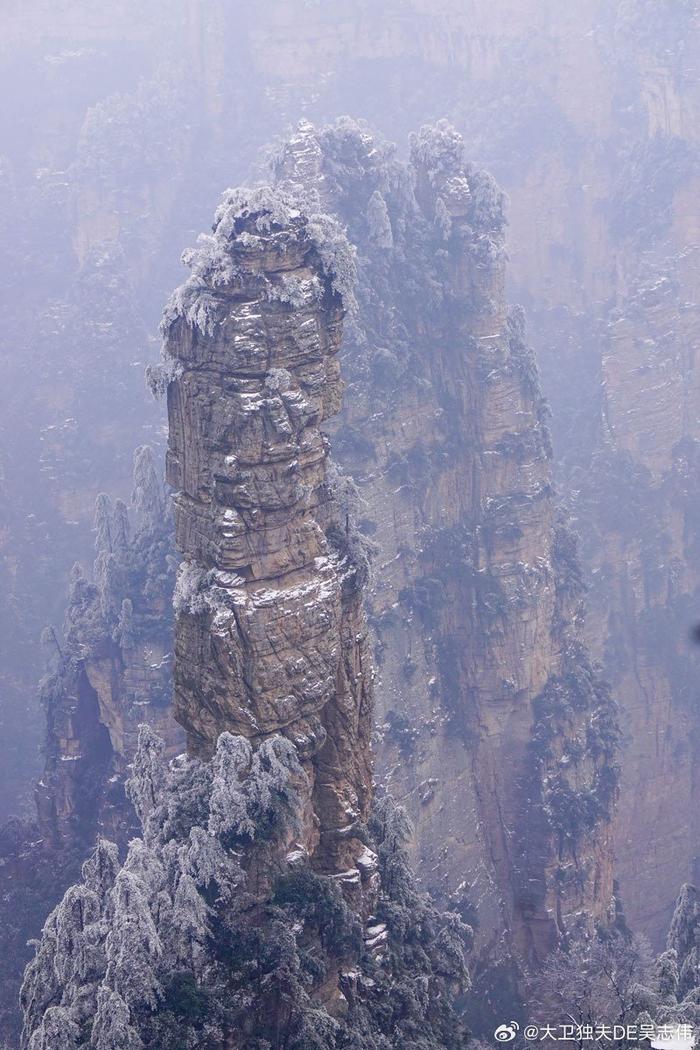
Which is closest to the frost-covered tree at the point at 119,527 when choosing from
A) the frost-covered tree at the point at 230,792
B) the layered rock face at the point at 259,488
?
the layered rock face at the point at 259,488

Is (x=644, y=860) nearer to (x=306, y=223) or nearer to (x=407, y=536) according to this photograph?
(x=407, y=536)

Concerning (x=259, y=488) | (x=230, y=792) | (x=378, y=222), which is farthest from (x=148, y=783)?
(x=378, y=222)

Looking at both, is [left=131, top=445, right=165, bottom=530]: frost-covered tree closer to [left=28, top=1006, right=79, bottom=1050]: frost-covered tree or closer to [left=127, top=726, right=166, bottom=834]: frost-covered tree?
[left=127, top=726, right=166, bottom=834]: frost-covered tree

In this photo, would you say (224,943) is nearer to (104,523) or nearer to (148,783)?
(148,783)

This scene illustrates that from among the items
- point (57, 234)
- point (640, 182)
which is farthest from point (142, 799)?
point (57, 234)

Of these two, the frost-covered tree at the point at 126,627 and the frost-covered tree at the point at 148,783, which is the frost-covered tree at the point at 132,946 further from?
the frost-covered tree at the point at 126,627
